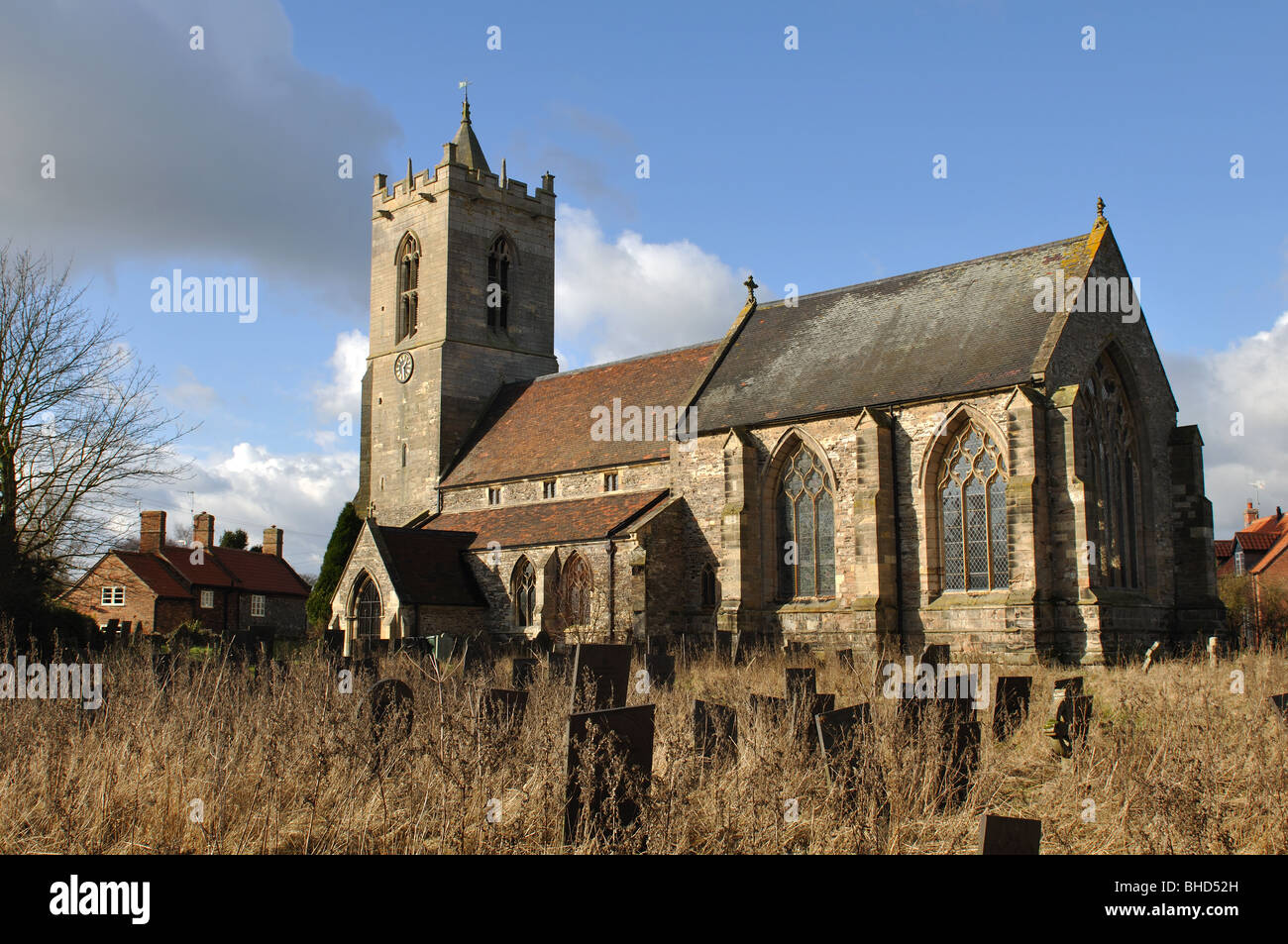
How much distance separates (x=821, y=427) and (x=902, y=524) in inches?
123

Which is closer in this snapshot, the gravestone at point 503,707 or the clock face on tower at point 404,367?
the gravestone at point 503,707

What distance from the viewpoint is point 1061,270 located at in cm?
2528

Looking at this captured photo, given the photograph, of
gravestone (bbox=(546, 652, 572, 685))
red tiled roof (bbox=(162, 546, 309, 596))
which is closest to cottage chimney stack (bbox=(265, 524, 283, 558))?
red tiled roof (bbox=(162, 546, 309, 596))

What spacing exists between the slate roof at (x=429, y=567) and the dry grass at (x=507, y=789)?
21069 mm

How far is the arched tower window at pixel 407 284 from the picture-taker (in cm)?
4106

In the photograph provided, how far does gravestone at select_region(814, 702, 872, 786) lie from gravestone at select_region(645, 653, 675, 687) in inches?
224

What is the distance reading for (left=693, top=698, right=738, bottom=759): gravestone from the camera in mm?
8461

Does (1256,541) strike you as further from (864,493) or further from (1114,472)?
(864,493)

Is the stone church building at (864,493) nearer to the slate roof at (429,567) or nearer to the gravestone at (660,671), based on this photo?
the slate roof at (429,567)

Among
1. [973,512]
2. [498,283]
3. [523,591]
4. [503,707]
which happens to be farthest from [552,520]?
[503,707]

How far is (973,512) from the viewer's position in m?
24.0

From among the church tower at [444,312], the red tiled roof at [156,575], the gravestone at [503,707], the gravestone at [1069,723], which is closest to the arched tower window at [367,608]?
the church tower at [444,312]
